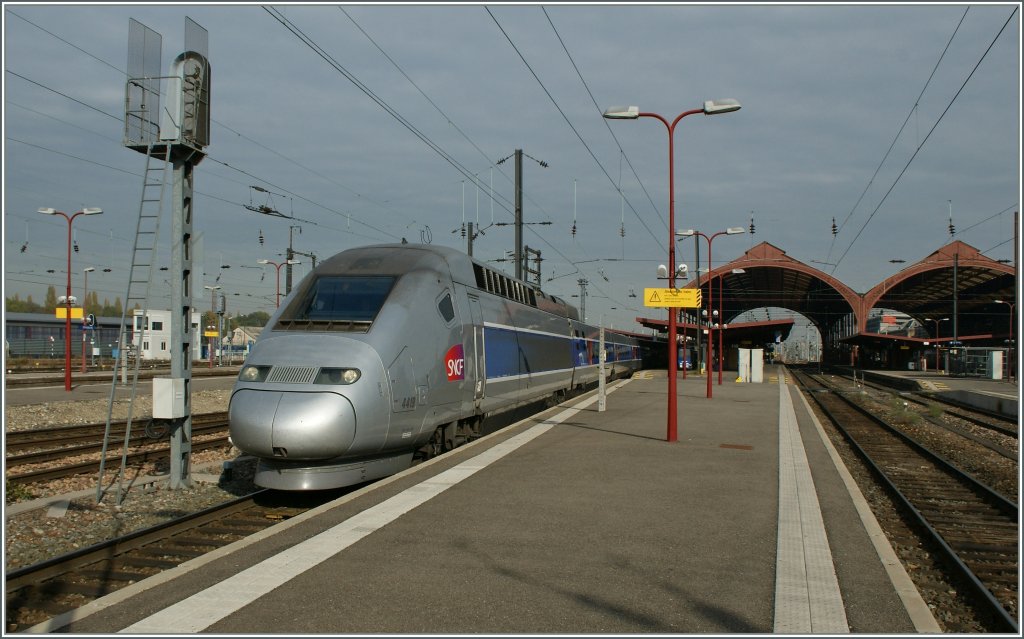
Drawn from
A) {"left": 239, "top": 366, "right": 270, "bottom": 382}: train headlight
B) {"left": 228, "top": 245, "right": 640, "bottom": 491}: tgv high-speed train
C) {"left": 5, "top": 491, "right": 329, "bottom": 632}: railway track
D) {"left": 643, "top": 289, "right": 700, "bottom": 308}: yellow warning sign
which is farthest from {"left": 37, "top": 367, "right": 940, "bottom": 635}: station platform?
{"left": 643, "top": 289, "right": 700, "bottom": 308}: yellow warning sign

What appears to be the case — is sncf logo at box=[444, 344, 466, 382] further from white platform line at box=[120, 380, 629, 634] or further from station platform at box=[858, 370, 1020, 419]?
station platform at box=[858, 370, 1020, 419]

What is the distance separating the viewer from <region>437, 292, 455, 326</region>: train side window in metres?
11.5

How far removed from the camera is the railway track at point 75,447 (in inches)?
506

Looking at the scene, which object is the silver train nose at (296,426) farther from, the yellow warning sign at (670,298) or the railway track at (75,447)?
the yellow warning sign at (670,298)

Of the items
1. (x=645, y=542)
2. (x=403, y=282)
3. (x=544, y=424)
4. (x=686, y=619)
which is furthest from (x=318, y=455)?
(x=544, y=424)

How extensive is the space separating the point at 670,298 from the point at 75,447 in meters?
12.6

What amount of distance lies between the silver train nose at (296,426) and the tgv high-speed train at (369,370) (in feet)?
0.04

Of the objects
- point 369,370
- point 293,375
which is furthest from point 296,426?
point 369,370

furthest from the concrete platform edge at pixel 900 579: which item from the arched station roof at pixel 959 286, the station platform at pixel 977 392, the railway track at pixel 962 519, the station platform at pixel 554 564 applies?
the arched station roof at pixel 959 286

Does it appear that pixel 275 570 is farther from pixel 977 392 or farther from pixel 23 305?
pixel 23 305

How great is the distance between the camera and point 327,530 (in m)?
7.52

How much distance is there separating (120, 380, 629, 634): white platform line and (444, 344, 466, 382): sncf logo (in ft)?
6.25

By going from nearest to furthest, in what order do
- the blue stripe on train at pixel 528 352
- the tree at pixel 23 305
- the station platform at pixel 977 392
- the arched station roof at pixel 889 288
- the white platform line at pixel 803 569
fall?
the white platform line at pixel 803 569 → the blue stripe on train at pixel 528 352 → the station platform at pixel 977 392 → the arched station roof at pixel 889 288 → the tree at pixel 23 305

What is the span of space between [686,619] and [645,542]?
6.30ft
